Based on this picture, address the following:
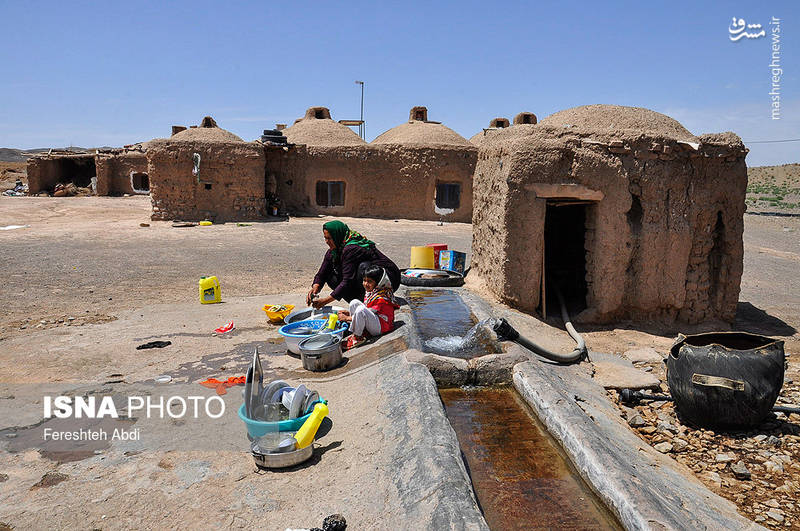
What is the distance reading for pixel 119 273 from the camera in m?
9.55

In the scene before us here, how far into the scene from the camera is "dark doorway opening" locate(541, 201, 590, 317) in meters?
9.00

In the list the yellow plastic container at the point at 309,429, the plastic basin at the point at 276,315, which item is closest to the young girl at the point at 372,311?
the plastic basin at the point at 276,315

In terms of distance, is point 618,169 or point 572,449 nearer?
point 572,449

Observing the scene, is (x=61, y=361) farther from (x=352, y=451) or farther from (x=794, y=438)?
(x=794, y=438)

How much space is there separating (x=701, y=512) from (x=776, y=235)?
1920 centimetres

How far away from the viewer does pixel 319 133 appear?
22.5m

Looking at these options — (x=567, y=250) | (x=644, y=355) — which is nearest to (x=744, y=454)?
(x=644, y=355)

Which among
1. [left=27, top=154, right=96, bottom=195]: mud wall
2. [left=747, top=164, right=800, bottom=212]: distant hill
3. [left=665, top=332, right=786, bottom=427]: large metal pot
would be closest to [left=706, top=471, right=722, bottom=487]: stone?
[left=665, top=332, right=786, bottom=427]: large metal pot

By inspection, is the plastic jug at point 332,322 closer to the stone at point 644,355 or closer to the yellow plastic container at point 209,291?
the yellow plastic container at point 209,291

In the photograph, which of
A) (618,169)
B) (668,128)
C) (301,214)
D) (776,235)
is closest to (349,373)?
(618,169)

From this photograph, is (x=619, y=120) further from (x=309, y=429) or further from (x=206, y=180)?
(x=206, y=180)

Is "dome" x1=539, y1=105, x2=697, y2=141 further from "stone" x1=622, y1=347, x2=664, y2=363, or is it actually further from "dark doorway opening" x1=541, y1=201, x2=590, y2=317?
"stone" x1=622, y1=347, x2=664, y2=363

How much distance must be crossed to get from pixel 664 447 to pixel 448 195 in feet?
55.4

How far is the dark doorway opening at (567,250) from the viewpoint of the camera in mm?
9002
